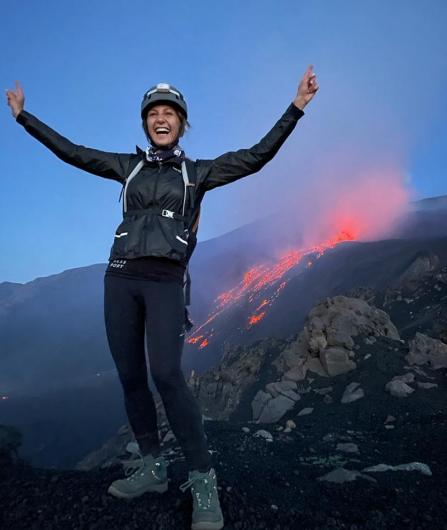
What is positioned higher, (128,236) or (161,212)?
(161,212)

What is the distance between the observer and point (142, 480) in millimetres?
3547

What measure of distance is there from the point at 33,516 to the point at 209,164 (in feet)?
12.0

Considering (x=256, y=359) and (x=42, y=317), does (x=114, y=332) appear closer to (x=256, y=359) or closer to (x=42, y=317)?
(x=256, y=359)

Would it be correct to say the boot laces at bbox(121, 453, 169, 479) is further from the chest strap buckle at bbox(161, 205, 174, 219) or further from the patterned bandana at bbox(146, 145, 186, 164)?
the patterned bandana at bbox(146, 145, 186, 164)

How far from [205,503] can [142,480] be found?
2.75 feet

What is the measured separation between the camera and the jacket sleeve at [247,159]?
137 inches

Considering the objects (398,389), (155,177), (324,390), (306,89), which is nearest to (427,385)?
(398,389)

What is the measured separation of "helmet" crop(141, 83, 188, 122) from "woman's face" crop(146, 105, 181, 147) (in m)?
0.06

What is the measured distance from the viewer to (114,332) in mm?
3434

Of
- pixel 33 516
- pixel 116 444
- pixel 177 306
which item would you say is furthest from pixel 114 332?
pixel 116 444

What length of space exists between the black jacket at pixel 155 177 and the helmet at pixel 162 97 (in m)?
0.48

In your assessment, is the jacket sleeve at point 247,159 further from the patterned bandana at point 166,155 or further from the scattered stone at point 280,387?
the scattered stone at point 280,387

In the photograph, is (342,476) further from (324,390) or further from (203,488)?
(324,390)

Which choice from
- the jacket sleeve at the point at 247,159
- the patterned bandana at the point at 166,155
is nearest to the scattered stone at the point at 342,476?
the jacket sleeve at the point at 247,159
